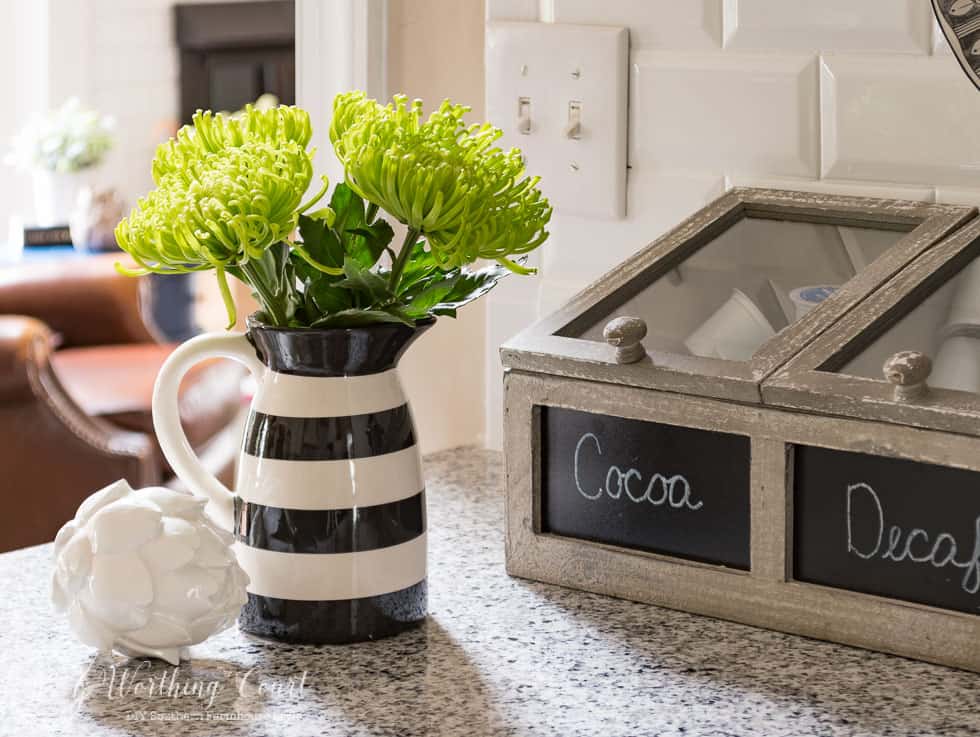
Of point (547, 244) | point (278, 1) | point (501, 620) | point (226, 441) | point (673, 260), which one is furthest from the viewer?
point (278, 1)

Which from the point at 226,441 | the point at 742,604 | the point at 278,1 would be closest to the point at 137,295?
the point at 226,441

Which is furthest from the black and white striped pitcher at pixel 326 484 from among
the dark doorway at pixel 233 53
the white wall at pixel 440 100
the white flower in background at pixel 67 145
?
the dark doorway at pixel 233 53

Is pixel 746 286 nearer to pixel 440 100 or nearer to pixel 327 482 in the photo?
pixel 327 482

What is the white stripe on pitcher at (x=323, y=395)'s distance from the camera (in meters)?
0.86

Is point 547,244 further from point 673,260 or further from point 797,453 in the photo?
point 797,453

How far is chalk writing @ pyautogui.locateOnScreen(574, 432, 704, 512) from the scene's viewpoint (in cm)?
91

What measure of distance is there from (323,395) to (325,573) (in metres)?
0.11

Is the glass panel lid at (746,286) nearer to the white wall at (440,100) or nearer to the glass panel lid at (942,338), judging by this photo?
the glass panel lid at (942,338)

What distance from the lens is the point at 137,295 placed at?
3.17m

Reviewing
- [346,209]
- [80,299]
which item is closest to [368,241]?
[346,209]

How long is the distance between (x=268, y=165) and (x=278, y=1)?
4174 mm

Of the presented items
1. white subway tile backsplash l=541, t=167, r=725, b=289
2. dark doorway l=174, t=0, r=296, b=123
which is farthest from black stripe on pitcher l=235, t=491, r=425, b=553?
dark doorway l=174, t=0, r=296, b=123

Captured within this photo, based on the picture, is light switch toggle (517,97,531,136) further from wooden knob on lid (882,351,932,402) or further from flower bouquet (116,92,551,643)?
wooden knob on lid (882,351,932,402)

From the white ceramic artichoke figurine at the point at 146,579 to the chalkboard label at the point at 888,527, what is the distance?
1.13 feet
